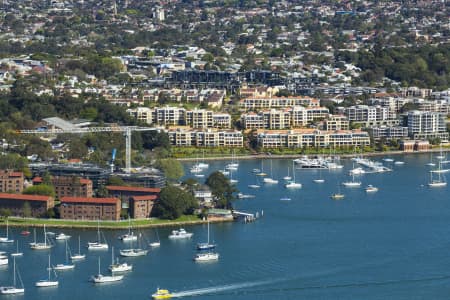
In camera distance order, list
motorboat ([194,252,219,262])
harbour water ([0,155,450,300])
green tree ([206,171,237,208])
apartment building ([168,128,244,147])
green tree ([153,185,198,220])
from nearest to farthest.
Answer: harbour water ([0,155,450,300])
motorboat ([194,252,219,262])
green tree ([153,185,198,220])
green tree ([206,171,237,208])
apartment building ([168,128,244,147])

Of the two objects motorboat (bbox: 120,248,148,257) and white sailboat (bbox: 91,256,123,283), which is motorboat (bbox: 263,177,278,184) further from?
white sailboat (bbox: 91,256,123,283)

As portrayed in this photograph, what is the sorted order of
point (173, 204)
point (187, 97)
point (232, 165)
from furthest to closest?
point (187, 97)
point (232, 165)
point (173, 204)

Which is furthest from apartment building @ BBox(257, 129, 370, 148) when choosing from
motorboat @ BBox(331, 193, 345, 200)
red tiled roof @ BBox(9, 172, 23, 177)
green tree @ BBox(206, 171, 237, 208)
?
red tiled roof @ BBox(9, 172, 23, 177)

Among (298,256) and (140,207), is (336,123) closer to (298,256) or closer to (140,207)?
(140,207)

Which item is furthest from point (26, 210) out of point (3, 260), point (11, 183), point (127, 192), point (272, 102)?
point (272, 102)

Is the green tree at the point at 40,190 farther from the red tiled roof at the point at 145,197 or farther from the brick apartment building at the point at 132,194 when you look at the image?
the red tiled roof at the point at 145,197

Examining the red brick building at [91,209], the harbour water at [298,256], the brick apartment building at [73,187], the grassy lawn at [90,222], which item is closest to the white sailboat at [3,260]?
the harbour water at [298,256]

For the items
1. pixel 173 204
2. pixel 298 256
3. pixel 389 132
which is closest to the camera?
pixel 298 256
